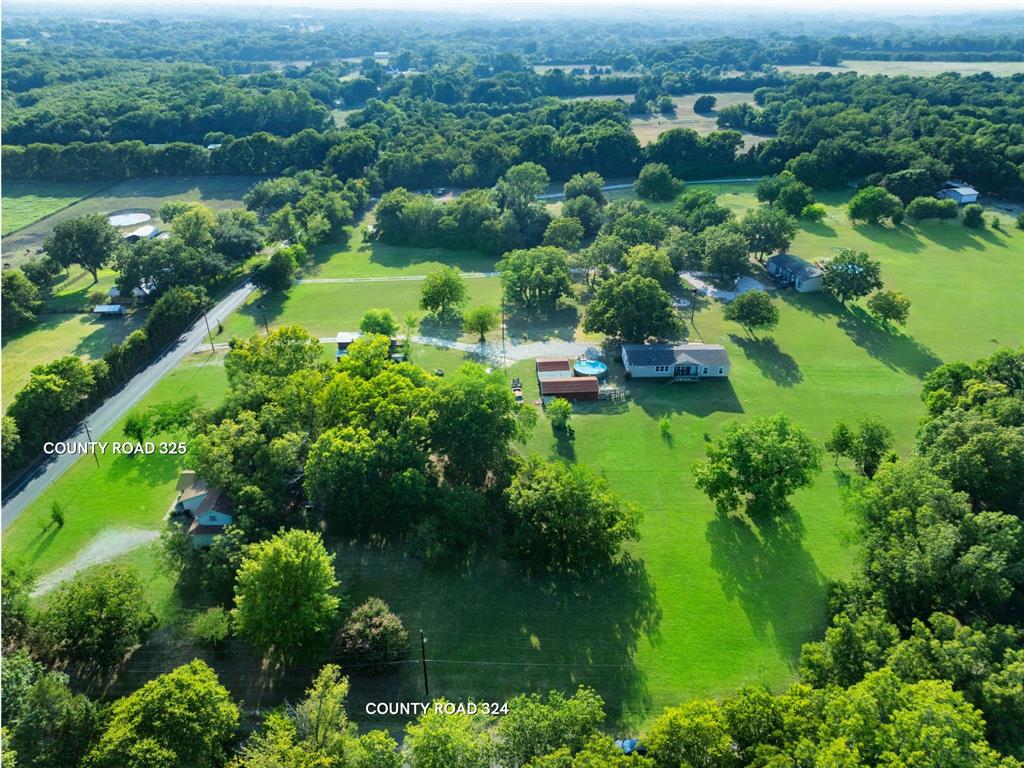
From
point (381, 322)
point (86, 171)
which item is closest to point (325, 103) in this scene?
point (86, 171)

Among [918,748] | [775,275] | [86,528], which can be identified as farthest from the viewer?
[775,275]

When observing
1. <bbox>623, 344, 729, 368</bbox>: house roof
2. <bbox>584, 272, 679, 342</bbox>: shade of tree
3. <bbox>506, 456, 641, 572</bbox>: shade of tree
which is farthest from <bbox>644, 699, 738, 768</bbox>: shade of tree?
<bbox>584, 272, 679, 342</bbox>: shade of tree

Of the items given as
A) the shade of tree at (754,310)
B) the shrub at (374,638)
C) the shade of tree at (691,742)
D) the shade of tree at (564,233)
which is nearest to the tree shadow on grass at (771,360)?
the shade of tree at (754,310)

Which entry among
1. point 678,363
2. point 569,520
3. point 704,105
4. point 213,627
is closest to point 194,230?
point 213,627

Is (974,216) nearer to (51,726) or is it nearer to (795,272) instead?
(795,272)

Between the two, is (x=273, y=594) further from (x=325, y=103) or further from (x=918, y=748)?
(x=325, y=103)
